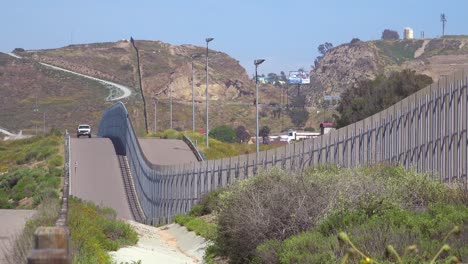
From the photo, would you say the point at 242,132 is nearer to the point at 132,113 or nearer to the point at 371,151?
the point at 132,113

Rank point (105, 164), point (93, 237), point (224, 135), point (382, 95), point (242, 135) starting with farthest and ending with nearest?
1. point (242, 135)
2. point (224, 135)
3. point (382, 95)
4. point (105, 164)
5. point (93, 237)

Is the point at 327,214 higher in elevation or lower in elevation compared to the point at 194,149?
higher

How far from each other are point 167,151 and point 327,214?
58590mm

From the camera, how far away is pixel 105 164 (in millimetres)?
77000

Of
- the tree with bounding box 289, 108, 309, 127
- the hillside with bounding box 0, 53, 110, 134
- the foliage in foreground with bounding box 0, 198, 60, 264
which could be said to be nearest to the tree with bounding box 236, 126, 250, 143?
the tree with bounding box 289, 108, 309, 127

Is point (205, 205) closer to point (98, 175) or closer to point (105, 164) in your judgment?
point (98, 175)

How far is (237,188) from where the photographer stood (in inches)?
908

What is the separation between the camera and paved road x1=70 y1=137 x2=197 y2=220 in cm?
6366

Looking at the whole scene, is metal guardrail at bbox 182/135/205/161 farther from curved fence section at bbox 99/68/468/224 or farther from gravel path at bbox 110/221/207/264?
gravel path at bbox 110/221/207/264

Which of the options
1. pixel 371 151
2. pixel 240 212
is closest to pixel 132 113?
pixel 371 151

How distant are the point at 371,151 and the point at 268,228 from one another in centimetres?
1225

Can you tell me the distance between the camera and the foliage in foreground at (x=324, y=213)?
15797mm

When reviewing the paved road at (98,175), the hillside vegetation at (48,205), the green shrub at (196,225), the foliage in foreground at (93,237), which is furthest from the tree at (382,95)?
the foliage in foreground at (93,237)

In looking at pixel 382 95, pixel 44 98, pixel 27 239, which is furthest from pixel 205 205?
pixel 44 98
